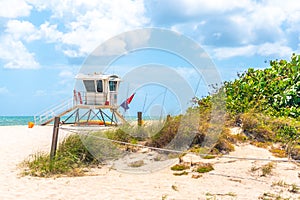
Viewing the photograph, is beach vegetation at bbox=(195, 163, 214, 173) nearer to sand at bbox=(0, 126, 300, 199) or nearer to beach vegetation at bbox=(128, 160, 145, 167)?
sand at bbox=(0, 126, 300, 199)

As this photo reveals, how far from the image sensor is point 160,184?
28.8ft

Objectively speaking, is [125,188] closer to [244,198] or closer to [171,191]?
[171,191]

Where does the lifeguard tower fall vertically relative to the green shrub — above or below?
above

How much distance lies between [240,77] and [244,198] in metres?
11.1

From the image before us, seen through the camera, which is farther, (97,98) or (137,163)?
(97,98)

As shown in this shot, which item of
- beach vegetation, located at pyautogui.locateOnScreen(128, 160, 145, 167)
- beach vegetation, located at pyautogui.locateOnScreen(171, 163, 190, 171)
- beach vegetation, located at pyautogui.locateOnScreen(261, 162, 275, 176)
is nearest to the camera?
beach vegetation, located at pyautogui.locateOnScreen(261, 162, 275, 176)

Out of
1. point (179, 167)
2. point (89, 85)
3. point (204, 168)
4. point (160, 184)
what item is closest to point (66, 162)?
point (160, 184)

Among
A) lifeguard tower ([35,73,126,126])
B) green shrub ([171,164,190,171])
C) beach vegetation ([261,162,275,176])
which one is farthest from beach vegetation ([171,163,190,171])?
lifeguard tower ([35,73,126,126])

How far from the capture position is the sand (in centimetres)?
781

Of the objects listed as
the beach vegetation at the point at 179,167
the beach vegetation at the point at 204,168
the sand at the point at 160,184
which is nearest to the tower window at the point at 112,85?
the sand at the point at 160,184

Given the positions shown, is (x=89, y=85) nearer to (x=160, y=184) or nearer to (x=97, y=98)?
(x=97, y=98)

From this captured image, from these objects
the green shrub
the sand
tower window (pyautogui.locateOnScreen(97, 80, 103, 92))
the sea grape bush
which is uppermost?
tower window (pyautogui.locateOnScreen(97, 80, 103, 92))

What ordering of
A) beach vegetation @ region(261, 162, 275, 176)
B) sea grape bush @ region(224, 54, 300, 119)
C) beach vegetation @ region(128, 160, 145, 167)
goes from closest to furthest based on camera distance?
beach vegetation @ region(261, 162, 275, 176), beach vegetation @ region(128, 160, 145, 167), sea grape bush @ region(224, 54, 300, 119)

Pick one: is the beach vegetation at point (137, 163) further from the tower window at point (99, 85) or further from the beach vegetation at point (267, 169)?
the tower window at point (99, 85)
